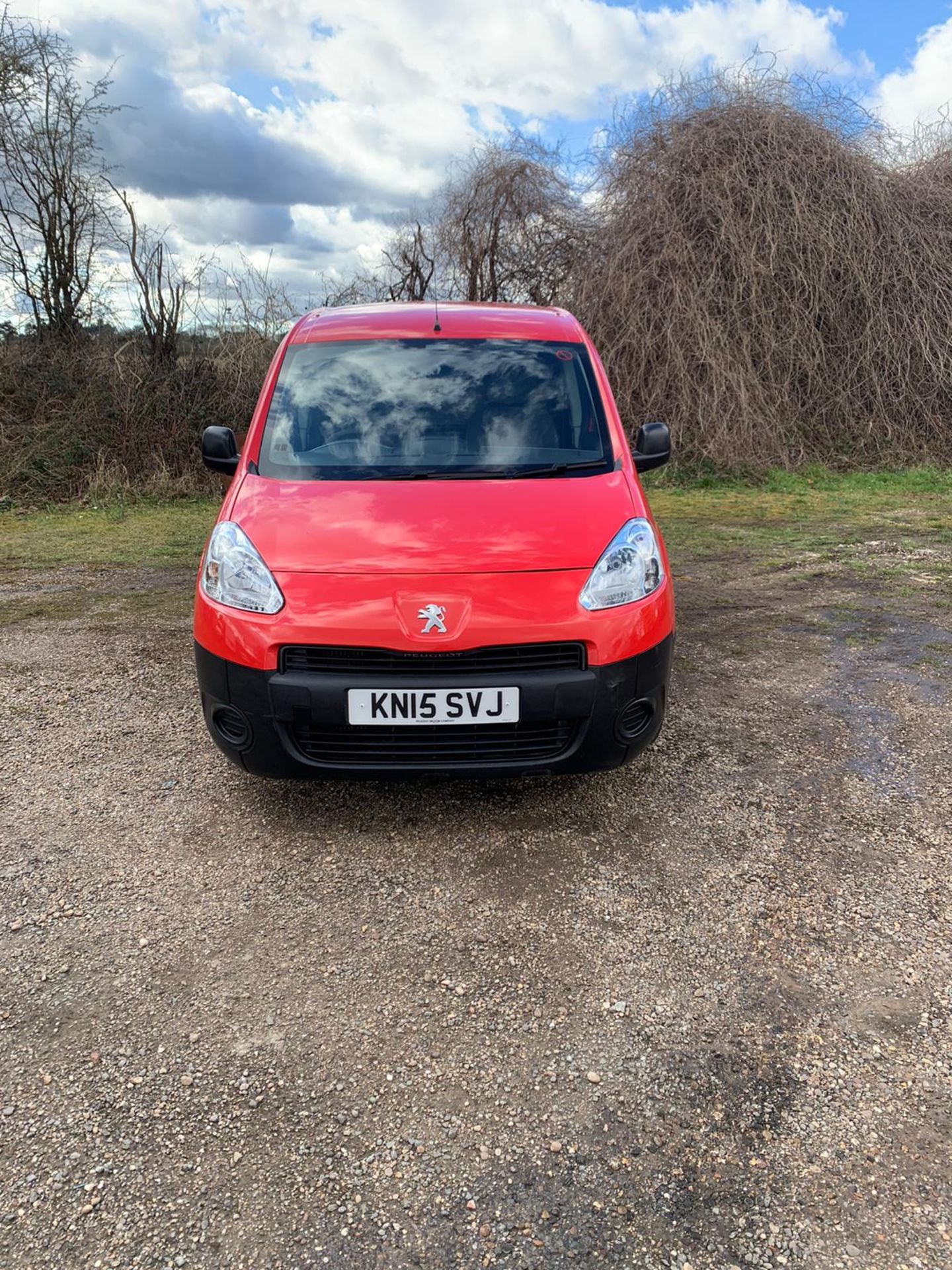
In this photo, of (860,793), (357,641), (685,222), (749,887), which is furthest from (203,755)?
(685,222)

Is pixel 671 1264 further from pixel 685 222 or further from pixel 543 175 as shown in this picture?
pixel 543 175

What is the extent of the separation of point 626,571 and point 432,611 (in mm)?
716

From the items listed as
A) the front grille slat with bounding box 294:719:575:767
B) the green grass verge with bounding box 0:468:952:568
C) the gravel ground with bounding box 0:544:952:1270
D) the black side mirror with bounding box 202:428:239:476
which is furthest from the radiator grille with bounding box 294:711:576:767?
the green grass verge with bounding box 0:468:952:568

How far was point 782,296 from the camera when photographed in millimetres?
12086

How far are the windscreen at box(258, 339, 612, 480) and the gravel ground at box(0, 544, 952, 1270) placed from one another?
50.0 inches

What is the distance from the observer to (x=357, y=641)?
2.71 meters

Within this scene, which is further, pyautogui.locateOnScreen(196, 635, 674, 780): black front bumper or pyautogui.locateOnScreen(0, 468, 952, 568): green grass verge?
pyautogui.locateOnScreen(0, 468, 952, 568): green grass verge

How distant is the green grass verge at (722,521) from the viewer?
7.88 meters

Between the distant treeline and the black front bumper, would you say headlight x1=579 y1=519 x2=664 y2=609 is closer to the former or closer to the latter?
the black front bumper

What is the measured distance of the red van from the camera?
2721mm

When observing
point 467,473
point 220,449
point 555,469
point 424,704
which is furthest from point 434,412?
point 424,704

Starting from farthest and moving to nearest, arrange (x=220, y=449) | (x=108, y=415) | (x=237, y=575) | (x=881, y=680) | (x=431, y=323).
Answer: (x=108, y=415) → (x=881, y=680) → (x=431, y=323) → (x=220, y=449) → (x=237, y=575)

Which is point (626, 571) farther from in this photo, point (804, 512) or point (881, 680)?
point (804, 512)

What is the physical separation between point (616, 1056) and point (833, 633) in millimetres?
3916
